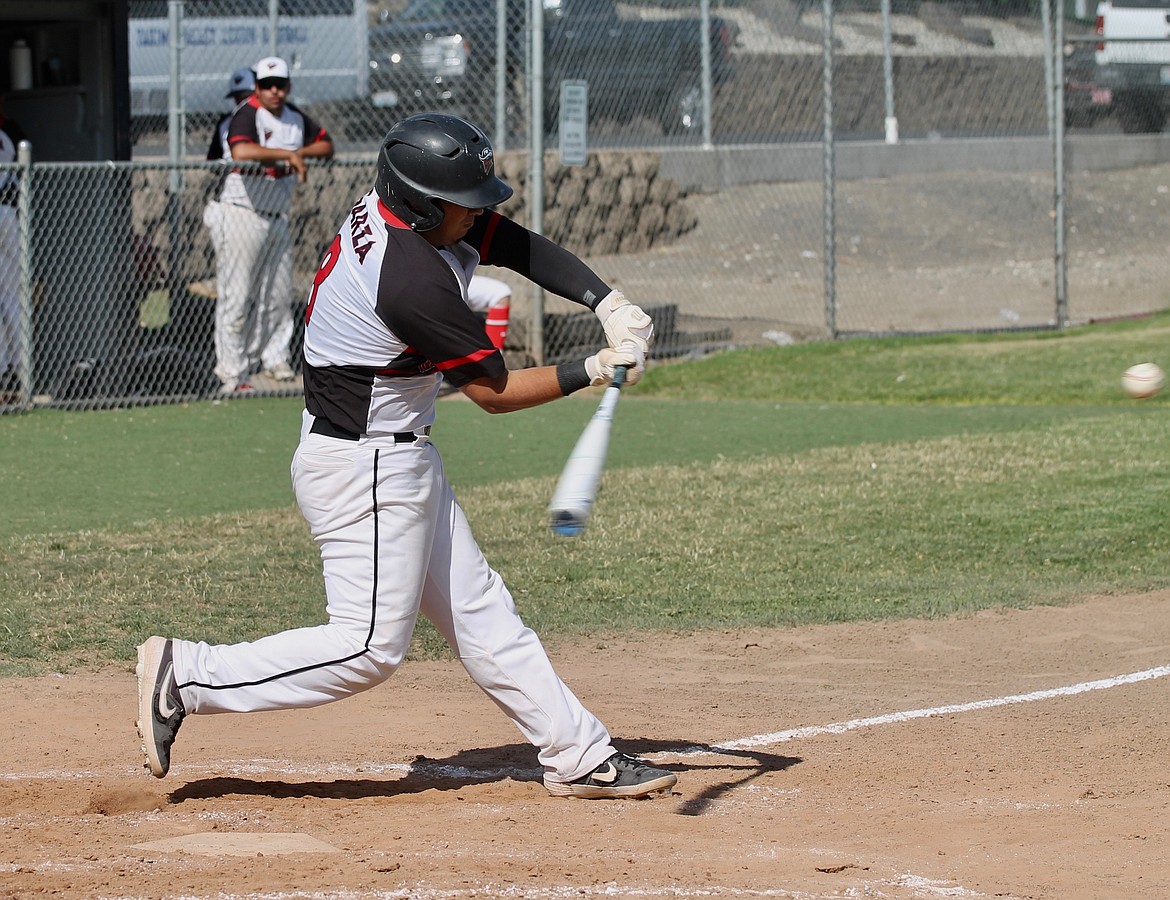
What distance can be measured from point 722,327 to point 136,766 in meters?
11.1

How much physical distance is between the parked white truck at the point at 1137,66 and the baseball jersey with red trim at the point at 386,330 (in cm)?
1484

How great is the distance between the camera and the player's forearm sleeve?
4723mm

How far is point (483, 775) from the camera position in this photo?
4.95 meters

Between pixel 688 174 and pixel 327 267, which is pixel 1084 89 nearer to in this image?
pixel 688 174

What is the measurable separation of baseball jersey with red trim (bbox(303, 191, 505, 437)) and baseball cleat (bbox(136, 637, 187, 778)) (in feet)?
2.76

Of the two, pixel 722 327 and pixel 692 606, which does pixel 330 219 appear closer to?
pixel 722 327

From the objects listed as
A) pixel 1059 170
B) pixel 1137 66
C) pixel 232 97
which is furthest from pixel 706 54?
pixel 232 97

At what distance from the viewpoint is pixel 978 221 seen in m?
21.3

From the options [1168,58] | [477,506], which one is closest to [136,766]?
[477,506]

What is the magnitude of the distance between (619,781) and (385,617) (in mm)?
859

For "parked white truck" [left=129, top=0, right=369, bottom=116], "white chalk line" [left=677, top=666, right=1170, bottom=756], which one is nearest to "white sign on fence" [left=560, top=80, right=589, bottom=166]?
"parked white truck" [left=129, top=0, right=369, bottom=116]

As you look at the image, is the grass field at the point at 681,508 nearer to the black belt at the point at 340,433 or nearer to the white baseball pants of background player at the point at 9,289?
the white baseball pants of background player at the point at 9,289

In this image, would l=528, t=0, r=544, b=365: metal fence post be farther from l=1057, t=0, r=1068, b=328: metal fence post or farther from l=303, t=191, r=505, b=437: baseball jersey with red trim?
l=303, t=191, r=505, b=437: baseball jersey with red trim

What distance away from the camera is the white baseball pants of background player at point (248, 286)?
12.0 meters
